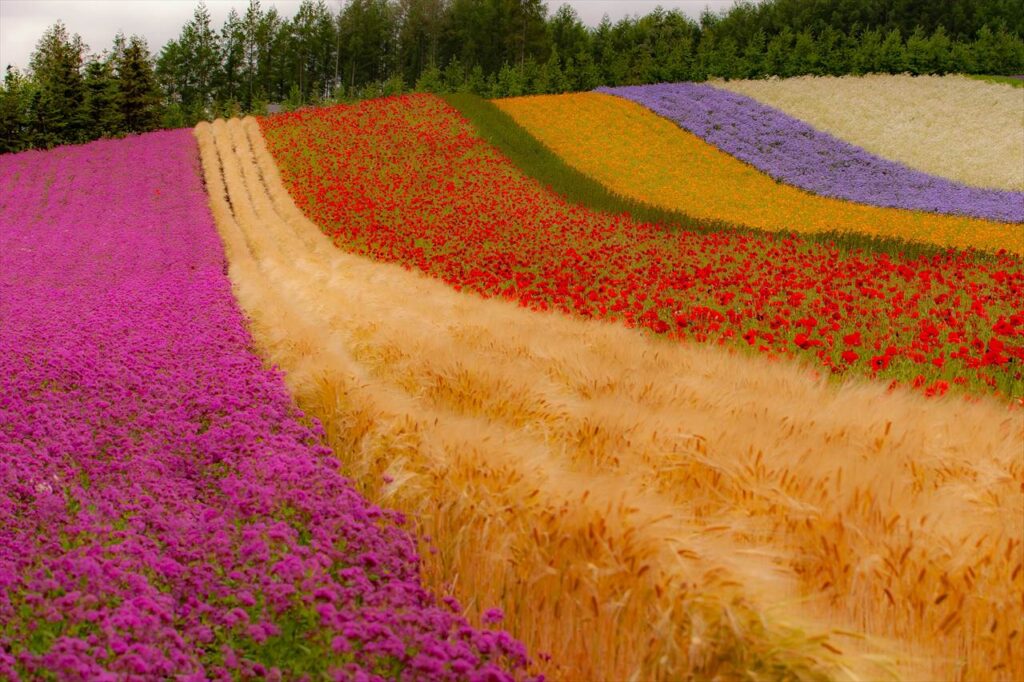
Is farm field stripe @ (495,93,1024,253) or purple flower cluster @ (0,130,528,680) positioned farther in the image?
farm field stripe @ (495,93,1024,253)

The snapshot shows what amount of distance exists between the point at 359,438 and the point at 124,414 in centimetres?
189

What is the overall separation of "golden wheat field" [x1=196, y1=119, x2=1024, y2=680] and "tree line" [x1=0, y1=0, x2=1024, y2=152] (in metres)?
47.0

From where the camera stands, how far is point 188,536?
139 inches

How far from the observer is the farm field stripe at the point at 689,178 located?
67.9 feet

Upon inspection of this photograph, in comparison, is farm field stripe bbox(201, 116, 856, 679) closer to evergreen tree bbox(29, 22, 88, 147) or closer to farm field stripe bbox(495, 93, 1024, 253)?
farm field stripe bbox(495, 93, 1024, 253)

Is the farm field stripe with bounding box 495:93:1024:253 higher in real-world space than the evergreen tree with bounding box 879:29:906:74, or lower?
lower

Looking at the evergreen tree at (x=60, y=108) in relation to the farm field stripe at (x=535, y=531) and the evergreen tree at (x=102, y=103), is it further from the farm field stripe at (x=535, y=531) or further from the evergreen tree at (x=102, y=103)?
the farm field stripe at (x=535, y=531)

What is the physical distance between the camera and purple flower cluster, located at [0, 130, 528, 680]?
106 inches

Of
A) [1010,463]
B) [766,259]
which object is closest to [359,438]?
[1010,463]

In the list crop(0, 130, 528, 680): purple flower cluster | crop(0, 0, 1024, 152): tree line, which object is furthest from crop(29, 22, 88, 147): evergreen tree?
crop(0, 130, 528, 680): purple flower cluster

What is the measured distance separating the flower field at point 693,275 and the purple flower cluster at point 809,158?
34.7 feet

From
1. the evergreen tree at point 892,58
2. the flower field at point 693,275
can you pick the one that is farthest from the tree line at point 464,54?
the flower field at point 693,275

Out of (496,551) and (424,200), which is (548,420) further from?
(424,200)

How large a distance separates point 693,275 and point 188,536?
9673 millimetres
